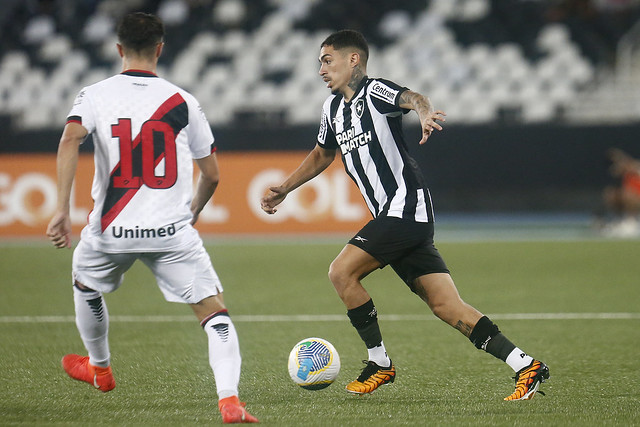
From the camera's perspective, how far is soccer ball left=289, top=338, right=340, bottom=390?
5141 mm

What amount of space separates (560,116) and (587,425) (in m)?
15.4

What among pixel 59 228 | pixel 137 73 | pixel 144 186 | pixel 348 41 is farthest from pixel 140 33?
pixel 348 41

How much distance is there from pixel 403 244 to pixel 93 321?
5.48 feet

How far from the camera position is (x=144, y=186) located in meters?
4.38

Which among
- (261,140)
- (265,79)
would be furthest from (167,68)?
(261,140)

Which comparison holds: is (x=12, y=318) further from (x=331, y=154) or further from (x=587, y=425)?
(x=587, y=425)

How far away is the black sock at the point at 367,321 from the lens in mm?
5242

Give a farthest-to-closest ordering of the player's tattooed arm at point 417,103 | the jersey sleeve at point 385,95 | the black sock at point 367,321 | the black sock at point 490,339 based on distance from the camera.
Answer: the black sock at point 367,321
the black sock at point 490,339
the jersey sleeve at point 385,95
the player's tattooed arm at point 417,103

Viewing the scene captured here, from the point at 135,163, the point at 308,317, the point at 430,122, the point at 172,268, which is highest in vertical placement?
the point at 430,122

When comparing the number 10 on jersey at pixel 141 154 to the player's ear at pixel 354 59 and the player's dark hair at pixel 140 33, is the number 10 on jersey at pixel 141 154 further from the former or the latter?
the player's ear at pixel 354 59

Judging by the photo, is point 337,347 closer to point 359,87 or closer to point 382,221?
point 382,221

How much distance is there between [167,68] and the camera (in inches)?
855

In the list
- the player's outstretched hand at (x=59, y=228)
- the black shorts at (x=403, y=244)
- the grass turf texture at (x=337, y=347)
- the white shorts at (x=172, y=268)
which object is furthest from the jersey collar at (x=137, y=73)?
the grass turf texture at (x=337, y=347)

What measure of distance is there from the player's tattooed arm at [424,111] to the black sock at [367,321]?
1141 millimetres
